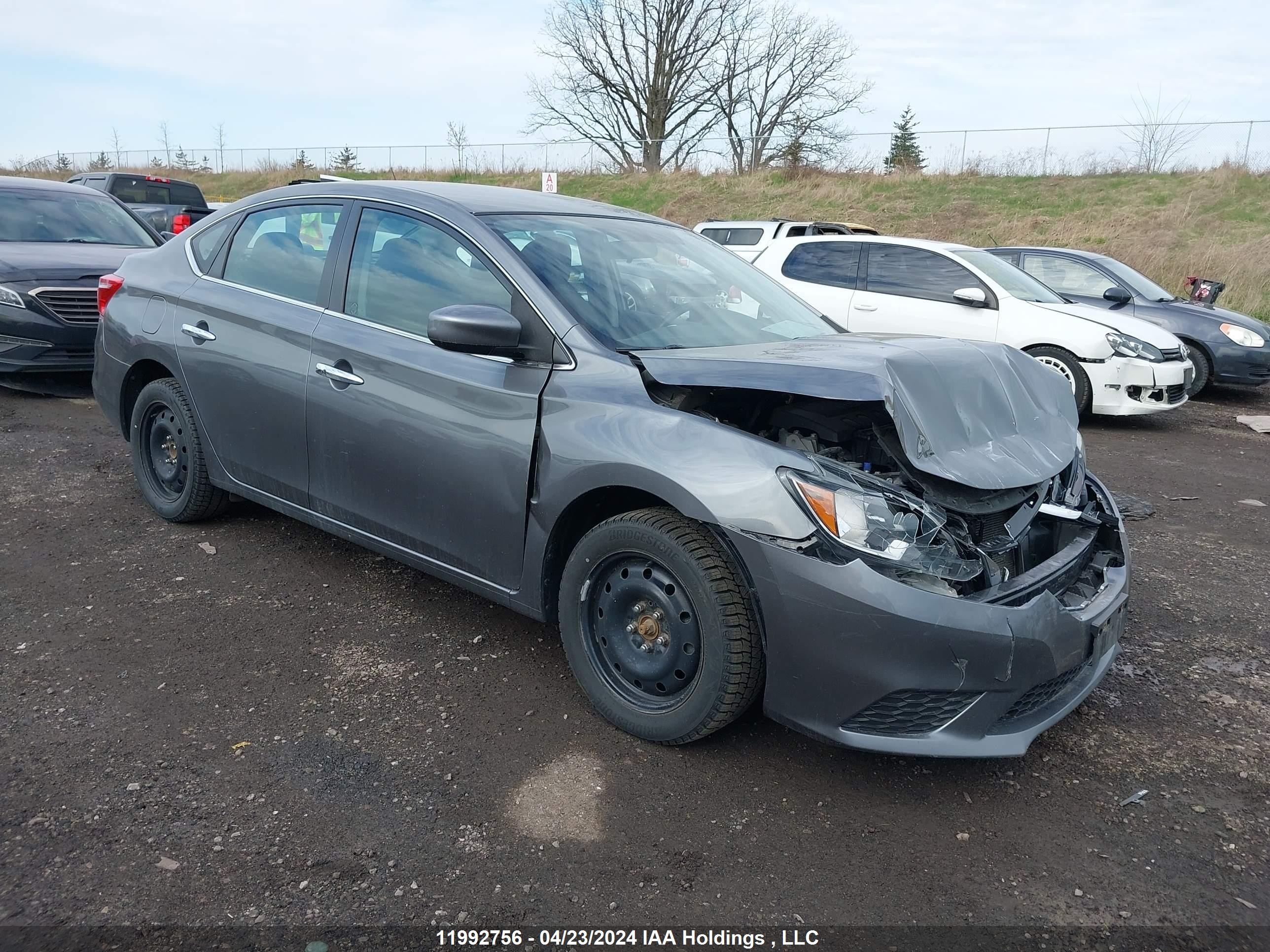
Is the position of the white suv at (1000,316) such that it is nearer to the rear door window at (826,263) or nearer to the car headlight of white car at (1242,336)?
the rear door window at (826,263)

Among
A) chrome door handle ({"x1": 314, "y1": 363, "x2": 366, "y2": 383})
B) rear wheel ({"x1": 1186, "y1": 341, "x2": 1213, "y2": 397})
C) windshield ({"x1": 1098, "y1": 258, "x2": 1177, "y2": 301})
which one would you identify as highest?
windshield ({"x1": 1098, "y1": 258, "x2": 1177, "y2": 301})

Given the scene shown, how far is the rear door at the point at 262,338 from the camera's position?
12.6ft

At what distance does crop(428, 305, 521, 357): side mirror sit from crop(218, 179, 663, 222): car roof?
648 millimetres

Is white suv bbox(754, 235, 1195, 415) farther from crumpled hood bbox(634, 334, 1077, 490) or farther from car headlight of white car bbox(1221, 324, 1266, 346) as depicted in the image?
crumpled hood bbox(634, 334, 1077, 490)

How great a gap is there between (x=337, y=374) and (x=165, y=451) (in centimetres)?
170

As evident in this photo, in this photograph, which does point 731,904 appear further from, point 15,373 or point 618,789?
point 15,373

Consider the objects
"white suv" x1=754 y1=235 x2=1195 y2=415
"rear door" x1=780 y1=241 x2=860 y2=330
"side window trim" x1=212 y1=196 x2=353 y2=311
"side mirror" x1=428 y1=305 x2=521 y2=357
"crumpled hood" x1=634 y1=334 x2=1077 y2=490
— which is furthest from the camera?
"rear door" x1=780 y1=241 x2=860 y2=330

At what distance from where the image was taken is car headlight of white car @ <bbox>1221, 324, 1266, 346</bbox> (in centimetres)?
1009

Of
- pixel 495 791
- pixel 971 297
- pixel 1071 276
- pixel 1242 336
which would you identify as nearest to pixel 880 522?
pixel 495 791

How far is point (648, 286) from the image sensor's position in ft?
11.8

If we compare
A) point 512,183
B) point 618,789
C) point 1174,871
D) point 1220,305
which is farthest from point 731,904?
point 512,183

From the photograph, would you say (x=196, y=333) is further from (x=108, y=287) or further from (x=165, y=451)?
(x=108, y=287)

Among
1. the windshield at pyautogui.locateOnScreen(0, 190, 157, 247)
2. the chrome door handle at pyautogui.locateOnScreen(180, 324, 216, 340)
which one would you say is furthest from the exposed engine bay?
the windshield at pyautogui.locateOnScreen(0, 190, 157, 247)

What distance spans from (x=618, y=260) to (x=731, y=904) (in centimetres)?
234
